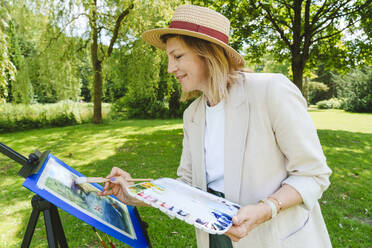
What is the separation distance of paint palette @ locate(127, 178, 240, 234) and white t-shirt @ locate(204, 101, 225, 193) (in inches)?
8.9

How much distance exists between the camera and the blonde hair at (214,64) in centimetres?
149

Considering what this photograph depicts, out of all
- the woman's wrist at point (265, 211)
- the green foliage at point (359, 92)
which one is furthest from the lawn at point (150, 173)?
the green foliage at point (359, 92)

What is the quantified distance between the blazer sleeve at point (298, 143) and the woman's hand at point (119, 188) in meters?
0.91

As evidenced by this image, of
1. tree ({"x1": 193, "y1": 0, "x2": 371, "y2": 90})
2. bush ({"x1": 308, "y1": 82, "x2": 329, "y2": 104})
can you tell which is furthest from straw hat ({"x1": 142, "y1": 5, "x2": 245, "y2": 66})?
bush ({"x1": 308, "y1": 82, "x2": 329, "y2": 104})

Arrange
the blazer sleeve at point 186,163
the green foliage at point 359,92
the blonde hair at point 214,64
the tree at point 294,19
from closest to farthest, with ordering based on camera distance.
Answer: the blonde hair at point 214,64 → the blazer sleeve at point 186,163 → the tree at point 294,19 → the green foliage at point 359,92

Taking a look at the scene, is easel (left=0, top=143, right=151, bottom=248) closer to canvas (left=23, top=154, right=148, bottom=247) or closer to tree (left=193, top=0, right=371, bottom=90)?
canvas (left=23, top=154, right=148, bottom=247)

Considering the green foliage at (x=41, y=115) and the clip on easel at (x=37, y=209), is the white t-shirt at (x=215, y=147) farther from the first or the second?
the green foliage at (x=41, y=115)

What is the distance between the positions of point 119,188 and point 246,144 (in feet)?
2.79

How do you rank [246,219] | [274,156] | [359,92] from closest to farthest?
[246,219], [274,156], [359,92]

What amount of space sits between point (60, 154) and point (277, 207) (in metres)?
8.71

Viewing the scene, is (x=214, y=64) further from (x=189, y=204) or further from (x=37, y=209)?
(x=37, y=209)

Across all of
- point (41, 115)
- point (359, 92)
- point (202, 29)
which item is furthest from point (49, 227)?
point (359, 92)

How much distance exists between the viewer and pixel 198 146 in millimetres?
1595

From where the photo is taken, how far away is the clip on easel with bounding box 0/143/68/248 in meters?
1.16
